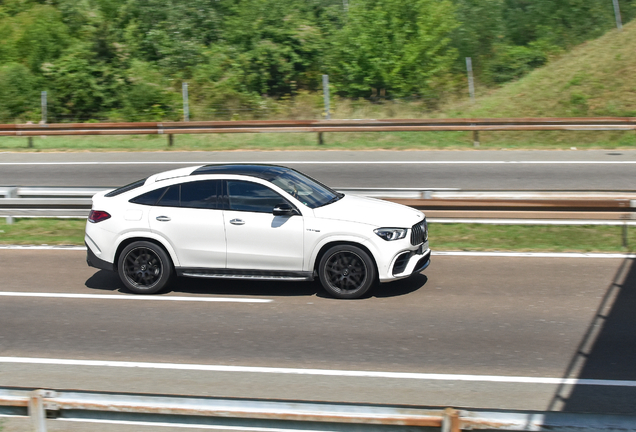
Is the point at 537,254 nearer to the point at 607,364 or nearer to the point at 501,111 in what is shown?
the point at 607,364

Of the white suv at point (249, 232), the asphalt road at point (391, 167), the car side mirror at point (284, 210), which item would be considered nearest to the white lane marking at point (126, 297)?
the white suv at point (249, 232)

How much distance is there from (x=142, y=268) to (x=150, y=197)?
937mm

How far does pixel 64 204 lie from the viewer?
40.9 ft

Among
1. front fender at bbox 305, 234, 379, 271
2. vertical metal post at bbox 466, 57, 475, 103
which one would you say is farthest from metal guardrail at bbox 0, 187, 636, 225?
vertical metal post at bbox 466, 57, 475, 103

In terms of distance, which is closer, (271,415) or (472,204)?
(271,415)

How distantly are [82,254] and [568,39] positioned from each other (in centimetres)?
2376

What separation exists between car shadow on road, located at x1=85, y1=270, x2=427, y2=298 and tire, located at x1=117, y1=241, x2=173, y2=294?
25 centimetres

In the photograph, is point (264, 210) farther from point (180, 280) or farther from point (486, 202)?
point (486, 202)

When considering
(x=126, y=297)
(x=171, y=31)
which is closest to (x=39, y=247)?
(x=126, y=297)

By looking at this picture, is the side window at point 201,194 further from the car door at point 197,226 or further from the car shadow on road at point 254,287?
the car shadow on road at point 254,287

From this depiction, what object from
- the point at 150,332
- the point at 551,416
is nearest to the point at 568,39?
the point at 150,332

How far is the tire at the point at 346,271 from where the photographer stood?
8359 millimetres

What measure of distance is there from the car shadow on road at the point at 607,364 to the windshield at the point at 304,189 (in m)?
3.57

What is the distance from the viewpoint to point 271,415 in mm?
3098
